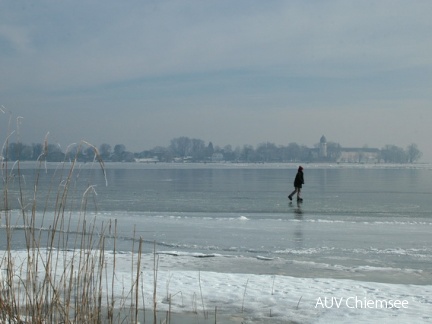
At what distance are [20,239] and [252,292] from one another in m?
7.13

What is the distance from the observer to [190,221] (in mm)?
16156

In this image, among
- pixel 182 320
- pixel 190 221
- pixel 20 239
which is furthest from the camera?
pixel 190 221

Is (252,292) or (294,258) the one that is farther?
(294,258)

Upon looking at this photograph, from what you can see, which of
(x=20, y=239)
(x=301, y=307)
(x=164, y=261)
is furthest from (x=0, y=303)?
(x=20, y=239)

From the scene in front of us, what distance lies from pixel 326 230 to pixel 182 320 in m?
8.57

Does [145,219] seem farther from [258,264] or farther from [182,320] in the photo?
[182,320]

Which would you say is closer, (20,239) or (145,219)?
(20,239)

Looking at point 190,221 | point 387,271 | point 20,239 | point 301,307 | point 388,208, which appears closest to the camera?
point 301,307

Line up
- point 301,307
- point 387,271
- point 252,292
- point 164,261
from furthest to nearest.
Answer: point 164,261, point 387,271, point 252,292, point 301,307

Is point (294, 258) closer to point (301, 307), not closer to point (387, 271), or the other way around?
point (387, 271)

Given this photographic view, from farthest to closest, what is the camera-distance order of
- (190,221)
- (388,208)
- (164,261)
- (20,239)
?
1. (388,208)
2. (190,221)
3. (20,239)
4. (164,261)

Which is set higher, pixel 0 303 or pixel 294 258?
pixel 0 303

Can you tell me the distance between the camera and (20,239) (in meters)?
12.6

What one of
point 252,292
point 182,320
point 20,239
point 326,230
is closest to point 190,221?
point 326,230
